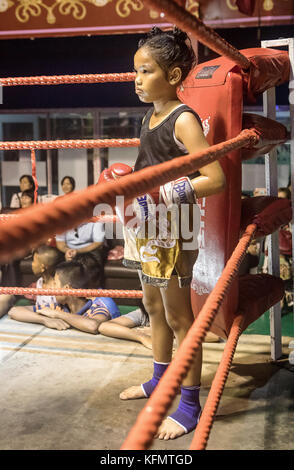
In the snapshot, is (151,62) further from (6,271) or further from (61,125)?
(61,125)

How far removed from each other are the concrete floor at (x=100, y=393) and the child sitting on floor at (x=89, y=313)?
0.05 m

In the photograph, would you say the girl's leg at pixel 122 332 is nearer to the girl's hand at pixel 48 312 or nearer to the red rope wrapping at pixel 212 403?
the girl's hand at pixel 48 312

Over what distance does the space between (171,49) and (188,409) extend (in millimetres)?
908

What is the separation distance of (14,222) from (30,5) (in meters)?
3.54

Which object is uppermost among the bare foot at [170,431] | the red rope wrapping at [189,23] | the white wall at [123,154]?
the red rope wrapping at [189,23]

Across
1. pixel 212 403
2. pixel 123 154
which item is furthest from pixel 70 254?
pixel 212 403

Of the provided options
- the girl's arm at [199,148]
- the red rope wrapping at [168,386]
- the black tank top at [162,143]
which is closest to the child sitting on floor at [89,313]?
the black tank top at [162,143]

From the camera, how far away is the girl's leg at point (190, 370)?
1273mm

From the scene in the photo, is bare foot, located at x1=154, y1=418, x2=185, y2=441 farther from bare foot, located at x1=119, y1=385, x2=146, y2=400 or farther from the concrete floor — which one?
bare foot, located at x1=119, y1=385, x2=146, y2=400

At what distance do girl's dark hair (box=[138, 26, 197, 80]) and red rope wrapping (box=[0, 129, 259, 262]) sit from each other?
25.8 inches

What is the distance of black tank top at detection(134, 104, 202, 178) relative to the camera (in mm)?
1206

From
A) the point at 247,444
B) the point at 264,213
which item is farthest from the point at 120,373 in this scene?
the point at 264,213

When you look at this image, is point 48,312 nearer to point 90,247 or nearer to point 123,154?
point 90,247

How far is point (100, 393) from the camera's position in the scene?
150cm
